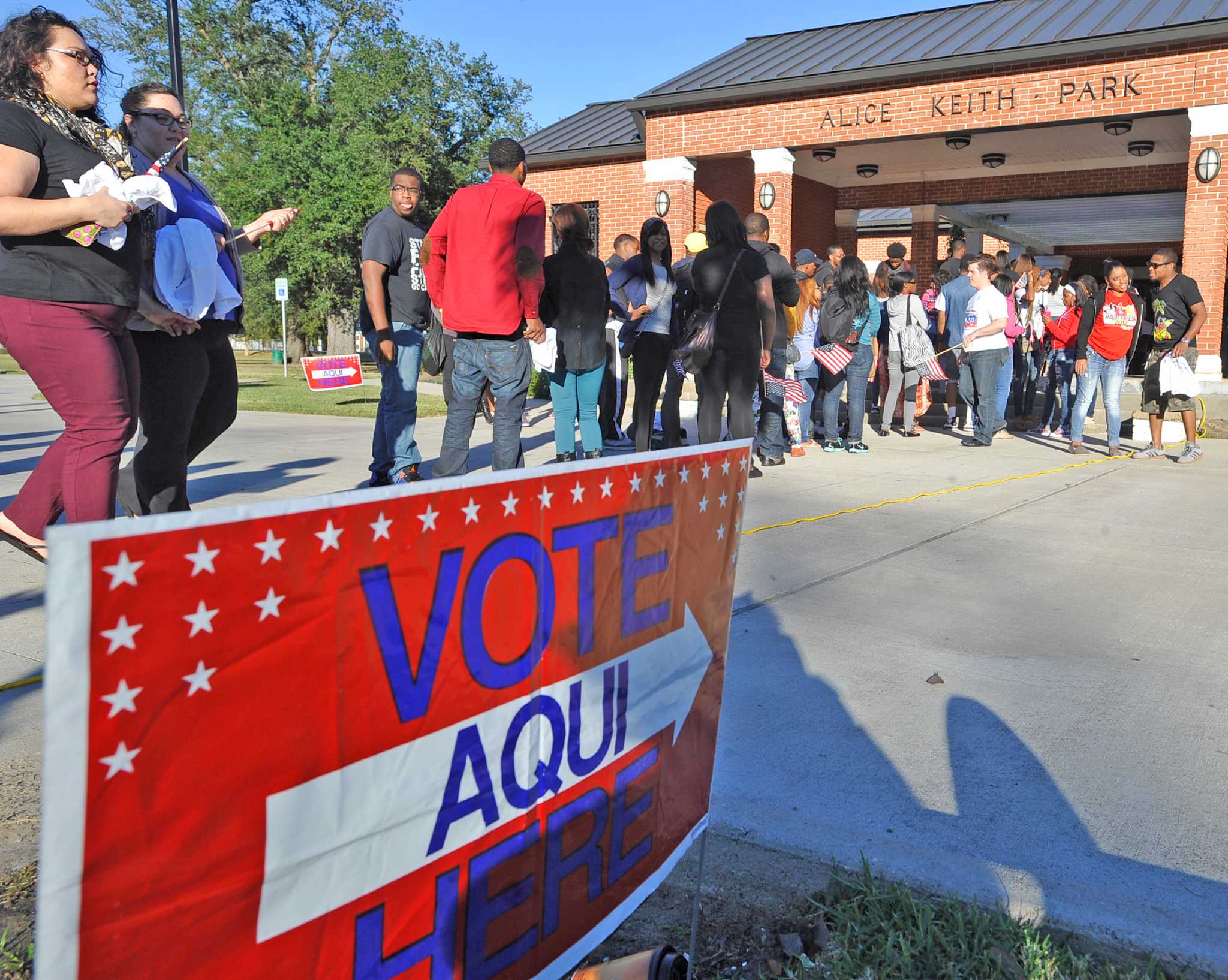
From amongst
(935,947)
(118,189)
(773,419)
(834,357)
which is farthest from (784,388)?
(935,947)

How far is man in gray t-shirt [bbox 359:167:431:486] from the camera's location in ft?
19.6

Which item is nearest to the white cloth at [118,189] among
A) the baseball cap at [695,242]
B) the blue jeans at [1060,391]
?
the baseball cap at [695,242]

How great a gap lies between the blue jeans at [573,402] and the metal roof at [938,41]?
35.9 feet

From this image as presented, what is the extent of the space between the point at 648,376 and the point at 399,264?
2786mm

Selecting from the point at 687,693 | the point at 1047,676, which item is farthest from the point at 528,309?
the point at 687,693

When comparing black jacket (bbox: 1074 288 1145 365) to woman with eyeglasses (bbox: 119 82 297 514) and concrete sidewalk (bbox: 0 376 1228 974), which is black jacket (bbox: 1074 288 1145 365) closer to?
concrete sidewalk (bbox: 0 376 1228 974)

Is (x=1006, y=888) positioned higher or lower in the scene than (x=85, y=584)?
lower

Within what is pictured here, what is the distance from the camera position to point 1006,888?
7.19ft

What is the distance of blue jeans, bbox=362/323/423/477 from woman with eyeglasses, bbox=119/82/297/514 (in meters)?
1.96

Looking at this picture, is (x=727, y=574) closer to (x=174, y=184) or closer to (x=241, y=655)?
(x=241, y=655)

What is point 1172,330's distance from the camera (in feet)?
30.1

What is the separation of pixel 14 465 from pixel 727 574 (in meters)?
7.30

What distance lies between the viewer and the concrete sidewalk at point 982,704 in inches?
91.0

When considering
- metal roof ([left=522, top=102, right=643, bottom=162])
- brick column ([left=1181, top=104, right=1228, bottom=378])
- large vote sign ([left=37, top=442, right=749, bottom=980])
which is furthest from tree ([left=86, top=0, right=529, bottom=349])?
large vote sign ([left=37, top=442, right=749, bottom=980])
